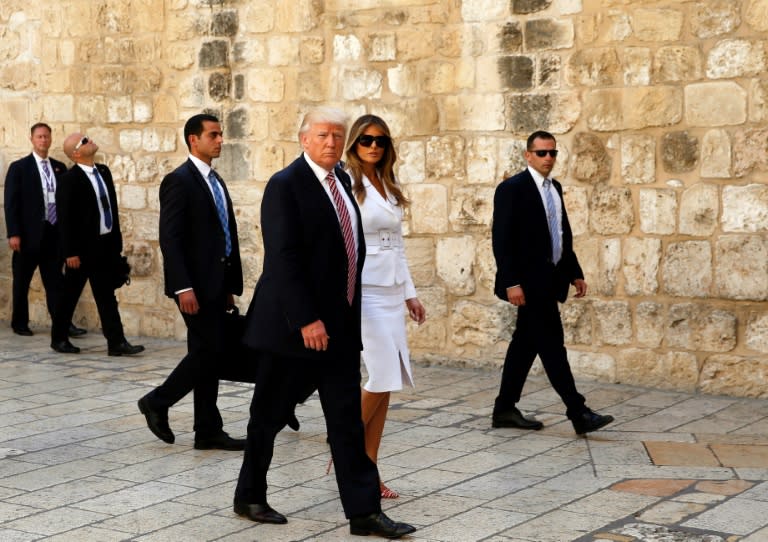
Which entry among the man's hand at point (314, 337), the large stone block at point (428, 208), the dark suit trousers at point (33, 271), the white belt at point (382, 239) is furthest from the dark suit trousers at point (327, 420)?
the dark suit trousers at point (33, 271)

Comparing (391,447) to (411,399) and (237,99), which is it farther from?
(237,99)

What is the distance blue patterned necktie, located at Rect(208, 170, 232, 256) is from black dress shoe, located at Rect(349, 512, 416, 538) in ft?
6.90

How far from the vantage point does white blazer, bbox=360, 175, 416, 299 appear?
5520 mm

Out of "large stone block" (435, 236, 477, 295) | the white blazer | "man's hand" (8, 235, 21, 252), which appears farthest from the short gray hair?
"man's hand" (8, 235, 21, 252)

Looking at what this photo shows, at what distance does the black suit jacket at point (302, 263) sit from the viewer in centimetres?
502

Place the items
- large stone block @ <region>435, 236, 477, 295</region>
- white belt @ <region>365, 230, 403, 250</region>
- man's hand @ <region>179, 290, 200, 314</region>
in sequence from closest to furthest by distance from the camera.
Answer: white belt @ <region>365, 230, 403, 250</region> < man's hand @ <region>179, 290, 200, 314</region> < large stone block @ <region>435, 236, 477, 295</region>

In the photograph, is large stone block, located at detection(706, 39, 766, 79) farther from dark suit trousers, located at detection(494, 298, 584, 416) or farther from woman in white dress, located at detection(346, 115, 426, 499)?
woman in white dress, located at detection(346, 115, 426, 499)

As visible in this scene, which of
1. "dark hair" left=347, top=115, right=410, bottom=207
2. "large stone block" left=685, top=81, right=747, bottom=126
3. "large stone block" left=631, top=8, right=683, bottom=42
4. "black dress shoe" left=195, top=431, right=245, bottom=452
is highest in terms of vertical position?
"large stone block" left=631, top=8, right=683, bottom=42

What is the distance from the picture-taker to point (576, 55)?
8.62m

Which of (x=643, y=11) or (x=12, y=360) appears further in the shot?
(x=12, y=360)

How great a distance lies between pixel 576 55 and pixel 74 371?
13.7 ft

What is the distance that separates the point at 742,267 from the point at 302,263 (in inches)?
153

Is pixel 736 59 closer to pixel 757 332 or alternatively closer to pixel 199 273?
pixel 757 332

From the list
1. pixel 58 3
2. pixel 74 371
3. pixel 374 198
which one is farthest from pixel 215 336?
pixel 58 3
